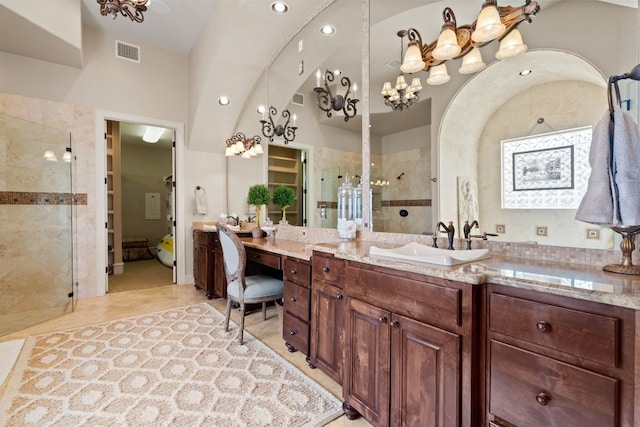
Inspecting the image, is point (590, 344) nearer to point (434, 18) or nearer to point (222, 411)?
point (222, 411)

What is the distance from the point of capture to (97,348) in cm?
240

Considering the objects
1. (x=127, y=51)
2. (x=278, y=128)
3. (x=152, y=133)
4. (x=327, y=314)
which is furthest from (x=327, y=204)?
(x=152, y=133)

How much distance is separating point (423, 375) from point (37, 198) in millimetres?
4588

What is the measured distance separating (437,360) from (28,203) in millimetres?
4648

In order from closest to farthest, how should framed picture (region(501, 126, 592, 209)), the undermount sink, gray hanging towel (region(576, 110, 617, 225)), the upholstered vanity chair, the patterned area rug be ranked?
Result: gray hanging towel (region(576, 110, 617, 225)) < the undermount sink < framed picture (region(501, 126, 592, 209)) < the patterned area rug < the upholstered vanity chair

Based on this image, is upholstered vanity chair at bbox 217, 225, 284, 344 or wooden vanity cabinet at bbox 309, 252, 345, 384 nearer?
wooden vanity cabinet at bbox 309, 252, 345, 384

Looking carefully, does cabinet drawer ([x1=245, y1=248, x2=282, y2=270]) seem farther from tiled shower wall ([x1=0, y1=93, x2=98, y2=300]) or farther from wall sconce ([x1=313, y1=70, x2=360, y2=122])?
tiled shower wall ([x1=0, y1=93, x2=98, y2=300])

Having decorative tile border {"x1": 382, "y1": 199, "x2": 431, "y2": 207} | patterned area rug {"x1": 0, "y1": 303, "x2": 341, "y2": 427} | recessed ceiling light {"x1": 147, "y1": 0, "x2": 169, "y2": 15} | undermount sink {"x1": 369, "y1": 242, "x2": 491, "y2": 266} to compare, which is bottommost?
patterned area rug {"x1": 0, "y1": 303, "x2": 341, "y2": 427}

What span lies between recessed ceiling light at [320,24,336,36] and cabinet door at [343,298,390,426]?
2.53 m

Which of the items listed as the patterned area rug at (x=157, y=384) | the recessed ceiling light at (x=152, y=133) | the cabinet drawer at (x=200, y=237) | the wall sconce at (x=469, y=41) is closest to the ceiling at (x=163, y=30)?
the wall sconce at (x=469, y=41)

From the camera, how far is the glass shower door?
3.23 meters

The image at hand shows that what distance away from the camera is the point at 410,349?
4.08 ft

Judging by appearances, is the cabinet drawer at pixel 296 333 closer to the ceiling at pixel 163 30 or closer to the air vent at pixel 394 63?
the ceiling at pixel 163 30

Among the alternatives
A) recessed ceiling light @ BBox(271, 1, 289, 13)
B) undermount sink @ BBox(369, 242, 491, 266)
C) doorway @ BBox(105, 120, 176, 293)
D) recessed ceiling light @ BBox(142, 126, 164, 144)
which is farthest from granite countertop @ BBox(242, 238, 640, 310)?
recessed ceiling light @ BBox(142, 126, 164, 144)
